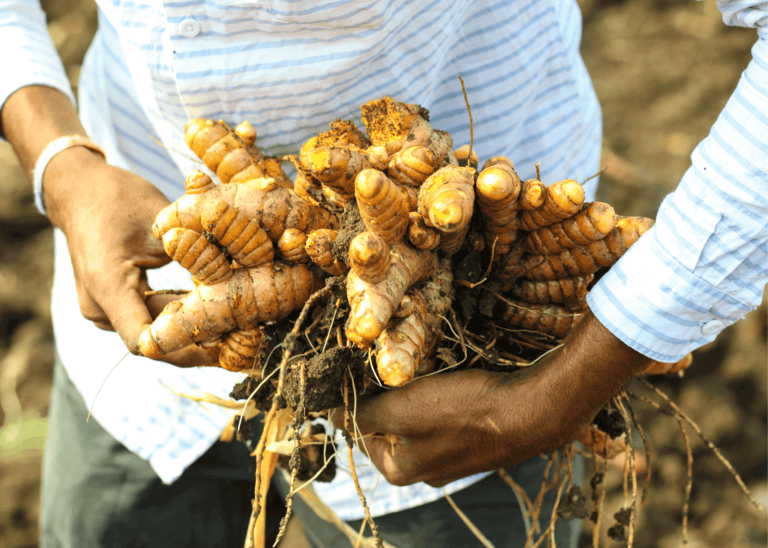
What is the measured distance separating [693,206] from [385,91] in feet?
1.54

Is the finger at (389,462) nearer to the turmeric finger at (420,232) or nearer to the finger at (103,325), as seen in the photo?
the turmeric finger at (420,232)

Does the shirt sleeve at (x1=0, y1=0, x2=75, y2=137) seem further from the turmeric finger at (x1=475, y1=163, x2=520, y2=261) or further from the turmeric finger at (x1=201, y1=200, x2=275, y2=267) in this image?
the turmeric finger at (x1=475, y1=163, x2=520, y2=261)

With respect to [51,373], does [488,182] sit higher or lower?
higher

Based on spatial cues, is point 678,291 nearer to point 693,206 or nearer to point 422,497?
point 693,206

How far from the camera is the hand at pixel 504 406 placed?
750 mm

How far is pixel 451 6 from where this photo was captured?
2.75 ft

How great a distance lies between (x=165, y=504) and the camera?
4.28 feet

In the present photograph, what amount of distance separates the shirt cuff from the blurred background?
1.41 m

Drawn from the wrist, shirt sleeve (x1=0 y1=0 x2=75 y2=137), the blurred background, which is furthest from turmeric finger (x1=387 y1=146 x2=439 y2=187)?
the blurred background

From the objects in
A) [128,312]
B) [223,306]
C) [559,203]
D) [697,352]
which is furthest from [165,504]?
[697,352]

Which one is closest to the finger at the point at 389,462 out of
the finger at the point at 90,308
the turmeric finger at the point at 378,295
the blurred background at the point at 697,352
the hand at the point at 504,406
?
the hand at the point at 504,406

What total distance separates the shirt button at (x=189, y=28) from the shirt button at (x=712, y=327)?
81 centimetres

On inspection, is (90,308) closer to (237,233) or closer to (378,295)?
(237,233)

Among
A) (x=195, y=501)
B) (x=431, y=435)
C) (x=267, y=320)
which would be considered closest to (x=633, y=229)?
(x=431, y=435)
